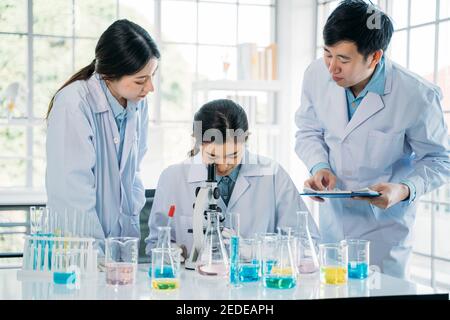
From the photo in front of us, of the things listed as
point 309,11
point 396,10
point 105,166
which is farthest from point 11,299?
point 309,11

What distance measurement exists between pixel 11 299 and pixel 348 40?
144 centimetres

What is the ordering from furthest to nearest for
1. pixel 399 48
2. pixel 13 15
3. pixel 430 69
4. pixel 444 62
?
pixel 13 15
pixel 399 48
pixel 430 69
pixel 444 62

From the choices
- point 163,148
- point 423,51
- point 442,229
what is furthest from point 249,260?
point 163,148

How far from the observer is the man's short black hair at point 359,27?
240 cm

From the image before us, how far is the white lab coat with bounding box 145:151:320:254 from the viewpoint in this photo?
103 inches

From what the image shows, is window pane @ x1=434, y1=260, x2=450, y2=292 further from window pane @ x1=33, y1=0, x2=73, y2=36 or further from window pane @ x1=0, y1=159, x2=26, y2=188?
window pane @ x1=33, y1=0, x2=73, y2=36

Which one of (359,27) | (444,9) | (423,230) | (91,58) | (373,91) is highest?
(444,9)

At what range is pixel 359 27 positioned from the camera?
7.85 feet

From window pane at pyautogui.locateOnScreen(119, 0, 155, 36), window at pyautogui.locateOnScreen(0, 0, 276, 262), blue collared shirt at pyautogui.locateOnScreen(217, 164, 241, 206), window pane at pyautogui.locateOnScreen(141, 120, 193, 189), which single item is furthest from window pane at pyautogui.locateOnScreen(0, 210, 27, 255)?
blue collared shirt at pyautogui.locateOnScreen(217, 164, 241, 206)

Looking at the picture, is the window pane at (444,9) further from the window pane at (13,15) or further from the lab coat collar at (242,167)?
the window pane at (13,15)

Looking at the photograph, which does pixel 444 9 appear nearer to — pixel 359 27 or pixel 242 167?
pixel 359 27

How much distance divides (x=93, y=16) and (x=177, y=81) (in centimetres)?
78

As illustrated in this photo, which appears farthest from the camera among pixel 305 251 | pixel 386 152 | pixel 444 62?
pixel 444 62

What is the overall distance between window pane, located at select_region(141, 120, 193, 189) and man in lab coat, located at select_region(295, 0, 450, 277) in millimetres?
2206
